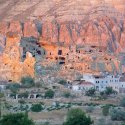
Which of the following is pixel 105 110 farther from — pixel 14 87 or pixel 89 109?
pixel 14 87

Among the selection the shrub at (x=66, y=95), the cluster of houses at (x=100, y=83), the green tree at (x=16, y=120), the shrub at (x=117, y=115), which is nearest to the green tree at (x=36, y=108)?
the shrub at (x=117, y=115)

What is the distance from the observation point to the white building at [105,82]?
58062mm

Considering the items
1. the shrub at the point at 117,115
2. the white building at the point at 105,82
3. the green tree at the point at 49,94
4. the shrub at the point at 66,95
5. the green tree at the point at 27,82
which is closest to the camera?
the shrub at the point at 117,115

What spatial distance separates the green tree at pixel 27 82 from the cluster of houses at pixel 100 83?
288cm

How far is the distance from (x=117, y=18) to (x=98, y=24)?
3.19m

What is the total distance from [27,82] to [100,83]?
5.37 metres

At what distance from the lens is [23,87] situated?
5619 centimetres

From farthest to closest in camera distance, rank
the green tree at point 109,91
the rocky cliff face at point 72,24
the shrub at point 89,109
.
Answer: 1. the rocky cliff face at point 72,24
2. the green tree at point 109,91
3. the shrub at point 89,109

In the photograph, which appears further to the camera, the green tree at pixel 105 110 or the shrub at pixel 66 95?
the shrub at pixel 66 95

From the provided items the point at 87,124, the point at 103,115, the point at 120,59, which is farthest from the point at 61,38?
the point at 87,124

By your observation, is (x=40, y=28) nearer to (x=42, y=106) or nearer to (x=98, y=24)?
(x=98, y=24)

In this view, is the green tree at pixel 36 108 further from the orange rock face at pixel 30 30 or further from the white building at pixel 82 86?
the orange rock face at pixel 30 30

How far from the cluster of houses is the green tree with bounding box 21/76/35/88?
288 cm

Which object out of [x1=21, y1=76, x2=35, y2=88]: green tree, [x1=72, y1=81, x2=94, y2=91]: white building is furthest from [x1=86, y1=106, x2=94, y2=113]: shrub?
[x1=21, y1=76, x2=35, y2=88]: green tree
